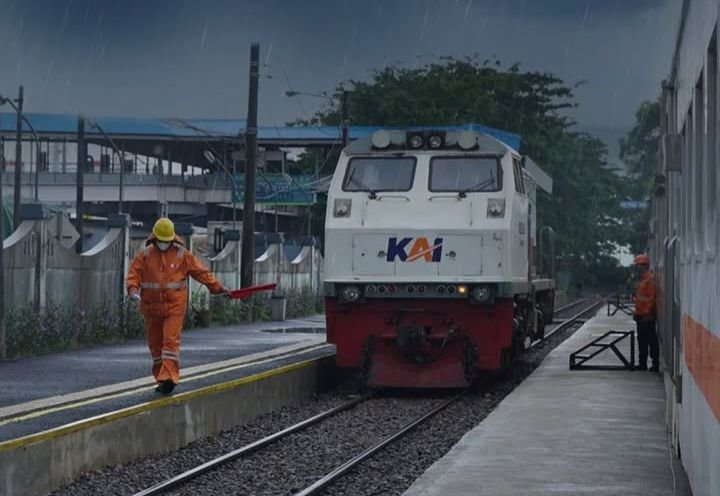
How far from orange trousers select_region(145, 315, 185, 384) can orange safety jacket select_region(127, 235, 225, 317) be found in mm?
81

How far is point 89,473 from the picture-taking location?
11703 millimetres

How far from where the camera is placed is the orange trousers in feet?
46.1

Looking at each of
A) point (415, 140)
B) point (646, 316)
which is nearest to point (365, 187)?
point (415, 140)

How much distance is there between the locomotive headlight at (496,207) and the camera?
19.0 m

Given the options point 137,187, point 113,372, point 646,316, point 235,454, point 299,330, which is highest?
point 137,187

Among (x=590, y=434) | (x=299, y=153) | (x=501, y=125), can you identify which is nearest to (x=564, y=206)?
(x=501, y=125)

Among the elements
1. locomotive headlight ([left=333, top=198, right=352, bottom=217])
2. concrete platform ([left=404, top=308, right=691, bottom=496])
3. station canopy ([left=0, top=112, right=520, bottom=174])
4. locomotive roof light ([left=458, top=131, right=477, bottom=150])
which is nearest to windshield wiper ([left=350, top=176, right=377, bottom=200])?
Result: locomotive headlight ([left=333, top=198, right=352, bottom=217])

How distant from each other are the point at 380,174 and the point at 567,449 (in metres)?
7.87

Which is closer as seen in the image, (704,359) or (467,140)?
(704,359)

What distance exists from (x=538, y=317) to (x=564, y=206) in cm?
5712

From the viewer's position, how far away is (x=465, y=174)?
1964 centimetres

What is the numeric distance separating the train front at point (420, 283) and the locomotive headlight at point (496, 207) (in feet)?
0.04

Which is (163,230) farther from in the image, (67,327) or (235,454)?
(67,327)

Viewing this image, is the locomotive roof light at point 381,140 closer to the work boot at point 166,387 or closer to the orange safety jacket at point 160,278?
the orange safety jacket at point 160,278
